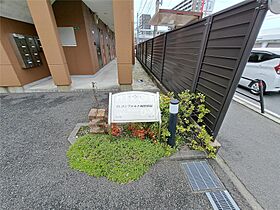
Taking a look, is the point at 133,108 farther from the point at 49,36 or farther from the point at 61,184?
the point at 49,36

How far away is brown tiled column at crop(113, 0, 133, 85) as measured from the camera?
419 cm

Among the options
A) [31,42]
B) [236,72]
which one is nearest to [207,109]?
[236,72]

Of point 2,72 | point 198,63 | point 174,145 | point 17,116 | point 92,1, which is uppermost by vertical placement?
point 92,1

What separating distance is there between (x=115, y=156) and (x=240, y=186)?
1.83 m

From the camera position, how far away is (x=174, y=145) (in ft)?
7.87

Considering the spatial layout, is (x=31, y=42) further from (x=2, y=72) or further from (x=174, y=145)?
(x=174, y=145)

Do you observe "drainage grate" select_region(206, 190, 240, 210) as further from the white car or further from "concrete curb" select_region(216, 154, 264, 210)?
the white car

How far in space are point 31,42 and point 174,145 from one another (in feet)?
24.1

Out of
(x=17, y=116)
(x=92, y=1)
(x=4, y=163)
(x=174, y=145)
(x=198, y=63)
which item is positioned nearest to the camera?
(x=4, y=163)

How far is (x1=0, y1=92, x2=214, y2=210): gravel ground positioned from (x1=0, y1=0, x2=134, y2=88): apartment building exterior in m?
3.04

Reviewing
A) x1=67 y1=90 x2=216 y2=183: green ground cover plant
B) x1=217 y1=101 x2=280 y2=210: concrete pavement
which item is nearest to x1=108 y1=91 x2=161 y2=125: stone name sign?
x1=67 y1=90 x2=216 y2=183: green ground cover plant

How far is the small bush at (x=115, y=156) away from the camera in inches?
78.1

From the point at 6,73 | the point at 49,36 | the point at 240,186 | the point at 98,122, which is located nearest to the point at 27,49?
the point at 6,73

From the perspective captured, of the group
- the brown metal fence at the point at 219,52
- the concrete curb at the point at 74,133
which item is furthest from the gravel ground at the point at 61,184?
the brown metal fence at the point at 219,52
